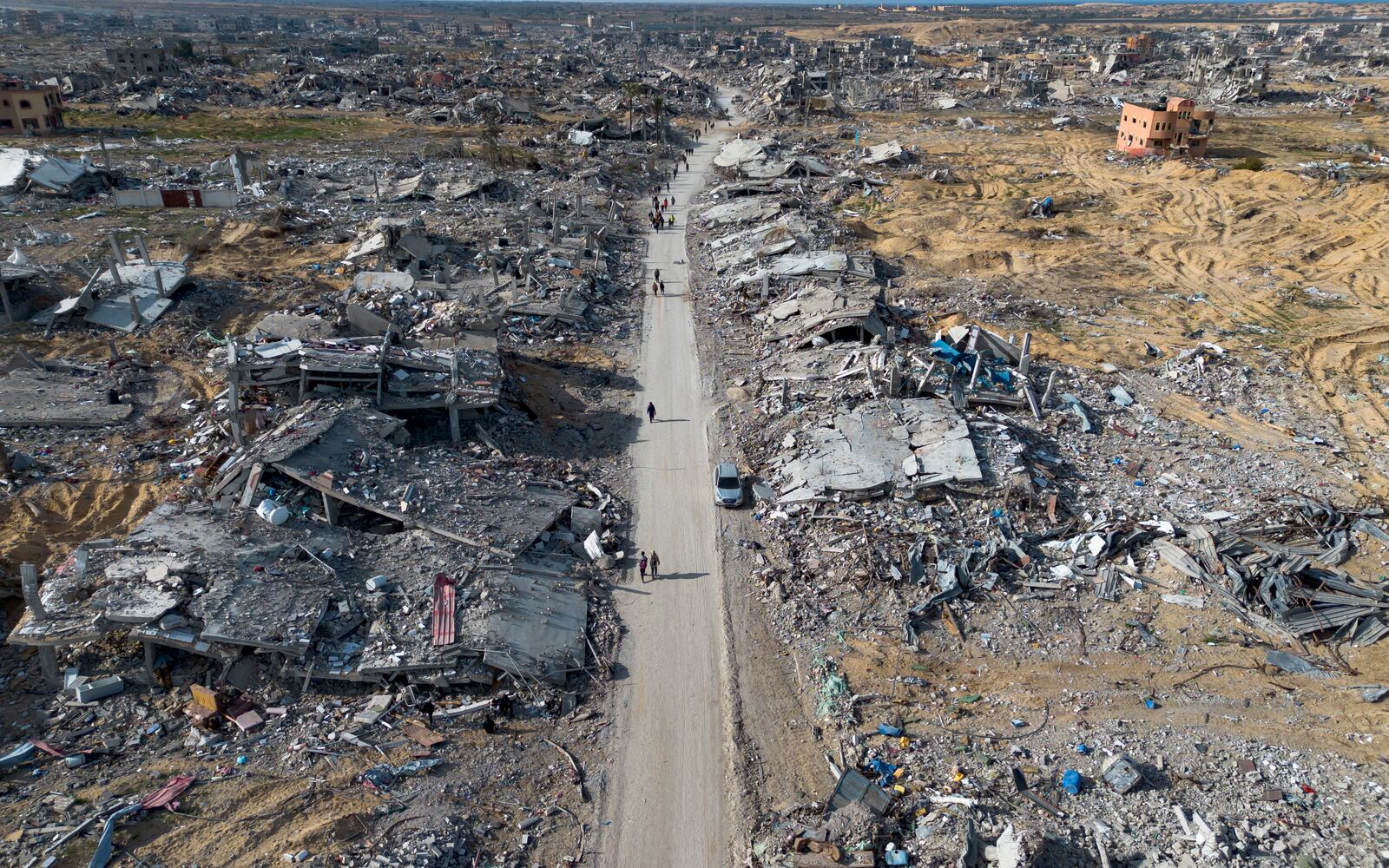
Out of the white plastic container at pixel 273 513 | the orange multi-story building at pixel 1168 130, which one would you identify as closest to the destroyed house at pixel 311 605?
the white plastic container at pixel 273 513

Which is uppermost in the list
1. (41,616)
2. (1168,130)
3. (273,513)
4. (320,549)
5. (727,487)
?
(1168,130)

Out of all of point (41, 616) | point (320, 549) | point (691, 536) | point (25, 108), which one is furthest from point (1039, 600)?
point (25, 108)

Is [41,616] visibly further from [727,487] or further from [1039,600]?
[1039,600]

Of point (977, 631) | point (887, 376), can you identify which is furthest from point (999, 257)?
point (977, 631)

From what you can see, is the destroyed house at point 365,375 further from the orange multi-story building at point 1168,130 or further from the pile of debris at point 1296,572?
the orange multi-story building at point 1168,130

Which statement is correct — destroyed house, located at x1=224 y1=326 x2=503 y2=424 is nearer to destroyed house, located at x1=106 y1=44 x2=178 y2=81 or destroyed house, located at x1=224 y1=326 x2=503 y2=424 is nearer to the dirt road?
the dirt road

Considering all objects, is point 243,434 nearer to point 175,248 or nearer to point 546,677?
point 546,677
